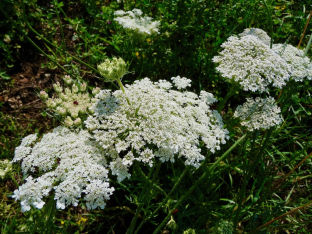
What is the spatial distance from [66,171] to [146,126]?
0.72 metres

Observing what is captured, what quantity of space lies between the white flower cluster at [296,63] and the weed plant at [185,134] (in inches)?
3.4

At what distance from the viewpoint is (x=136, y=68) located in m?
4.07

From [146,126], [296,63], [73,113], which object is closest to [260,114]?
[296,63]

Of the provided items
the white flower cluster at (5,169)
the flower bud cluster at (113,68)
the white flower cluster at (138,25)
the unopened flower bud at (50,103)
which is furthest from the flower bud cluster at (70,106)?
the white flower cluster at (138,25)

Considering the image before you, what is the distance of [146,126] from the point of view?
2.29m

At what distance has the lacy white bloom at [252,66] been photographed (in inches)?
97.6

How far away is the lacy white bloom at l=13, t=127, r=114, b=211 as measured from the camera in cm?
201

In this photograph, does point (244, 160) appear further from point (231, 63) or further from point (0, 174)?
point (0, 174)

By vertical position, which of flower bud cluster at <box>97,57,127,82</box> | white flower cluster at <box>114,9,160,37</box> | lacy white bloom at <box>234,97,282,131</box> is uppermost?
flower bud cluster at <box>97,57,127,82</box>

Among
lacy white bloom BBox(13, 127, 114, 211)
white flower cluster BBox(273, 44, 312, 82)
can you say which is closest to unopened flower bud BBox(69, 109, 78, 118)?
lacy white bloom BBox(13, 127, 114, 211)

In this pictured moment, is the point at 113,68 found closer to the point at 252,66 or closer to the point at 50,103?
the point at 50,103

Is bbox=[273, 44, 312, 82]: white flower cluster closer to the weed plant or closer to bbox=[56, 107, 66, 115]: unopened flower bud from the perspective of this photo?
the weed plant

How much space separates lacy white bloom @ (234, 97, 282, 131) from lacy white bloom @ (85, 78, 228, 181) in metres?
0.30

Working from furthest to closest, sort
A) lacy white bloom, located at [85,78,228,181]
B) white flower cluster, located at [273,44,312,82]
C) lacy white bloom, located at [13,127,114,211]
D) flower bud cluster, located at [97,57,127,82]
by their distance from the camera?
1. white flower cluster, located at [273,44,312,82]
2. flower bud cluster, located at [97,57,127,82]
3. lacy white bloom, located at [85,78,228,181]
4. lacy white bloom, located at [13,127,114,211]
